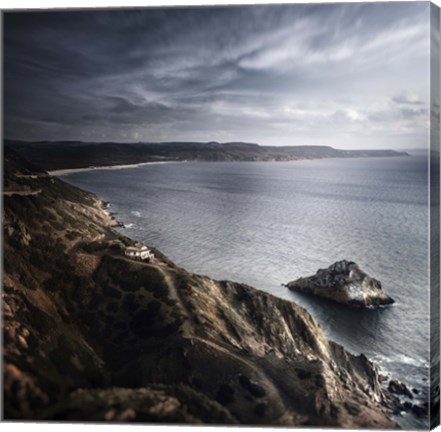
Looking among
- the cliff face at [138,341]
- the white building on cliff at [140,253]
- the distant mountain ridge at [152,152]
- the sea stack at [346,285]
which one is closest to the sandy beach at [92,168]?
A: the distant mountain ridge at [152,152]

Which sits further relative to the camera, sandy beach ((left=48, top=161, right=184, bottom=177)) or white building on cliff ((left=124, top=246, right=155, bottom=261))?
sandy beach ((left=48, top=161, right=184, bottom=177))

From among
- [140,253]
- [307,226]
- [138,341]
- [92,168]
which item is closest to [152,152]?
[92,168]

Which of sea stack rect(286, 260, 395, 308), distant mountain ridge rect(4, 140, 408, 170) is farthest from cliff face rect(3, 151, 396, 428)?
sea stack rect(286, 260, 395, 308)

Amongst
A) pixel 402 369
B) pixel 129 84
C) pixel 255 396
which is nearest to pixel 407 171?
pixel 402 369

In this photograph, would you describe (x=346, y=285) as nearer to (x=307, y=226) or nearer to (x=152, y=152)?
(x=307, y=226)

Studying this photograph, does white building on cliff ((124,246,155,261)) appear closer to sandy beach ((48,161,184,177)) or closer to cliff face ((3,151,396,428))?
cliff face ((3,151,396,428))

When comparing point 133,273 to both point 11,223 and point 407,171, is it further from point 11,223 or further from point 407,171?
point 407,171

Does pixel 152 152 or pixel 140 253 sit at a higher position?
pixel 152 152

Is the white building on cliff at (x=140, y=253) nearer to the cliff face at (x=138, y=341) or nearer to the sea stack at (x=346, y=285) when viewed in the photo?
the cliff face at (x=138, y=341)

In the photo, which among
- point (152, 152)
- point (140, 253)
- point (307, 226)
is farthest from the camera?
point (152, 152)
